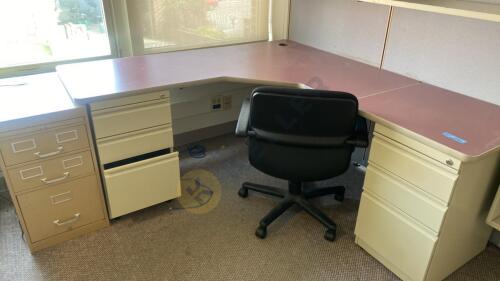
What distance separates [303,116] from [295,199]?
69 cm

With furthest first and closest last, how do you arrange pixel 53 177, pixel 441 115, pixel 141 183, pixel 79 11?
1. pixel 79 11
2. pixel 141 183
3. pixel 53 177
4. pixel 441 115

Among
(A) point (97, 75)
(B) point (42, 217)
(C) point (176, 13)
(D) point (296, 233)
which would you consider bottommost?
(D) point (296, 233)

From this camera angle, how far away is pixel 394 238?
1.70 meters

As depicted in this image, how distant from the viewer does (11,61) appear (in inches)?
83.4

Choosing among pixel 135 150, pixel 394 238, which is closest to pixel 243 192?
pixel 135 150

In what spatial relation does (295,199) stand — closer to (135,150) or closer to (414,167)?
(414,167)

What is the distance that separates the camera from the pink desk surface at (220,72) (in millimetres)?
1848

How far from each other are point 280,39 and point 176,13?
871 mm

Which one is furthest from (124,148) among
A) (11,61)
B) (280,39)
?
(280,39)

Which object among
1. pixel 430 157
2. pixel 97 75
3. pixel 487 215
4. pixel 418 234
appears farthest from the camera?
pixel 97 75

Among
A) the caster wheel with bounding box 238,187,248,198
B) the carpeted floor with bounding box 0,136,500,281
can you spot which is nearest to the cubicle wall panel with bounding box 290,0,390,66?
the carpeted floor with bounding box 0,136,500,281

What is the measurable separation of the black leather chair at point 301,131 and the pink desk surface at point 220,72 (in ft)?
0.98

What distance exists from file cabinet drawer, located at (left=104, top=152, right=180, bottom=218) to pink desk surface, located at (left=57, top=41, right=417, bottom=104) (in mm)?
420

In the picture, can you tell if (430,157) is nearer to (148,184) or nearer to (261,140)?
(261,140)
